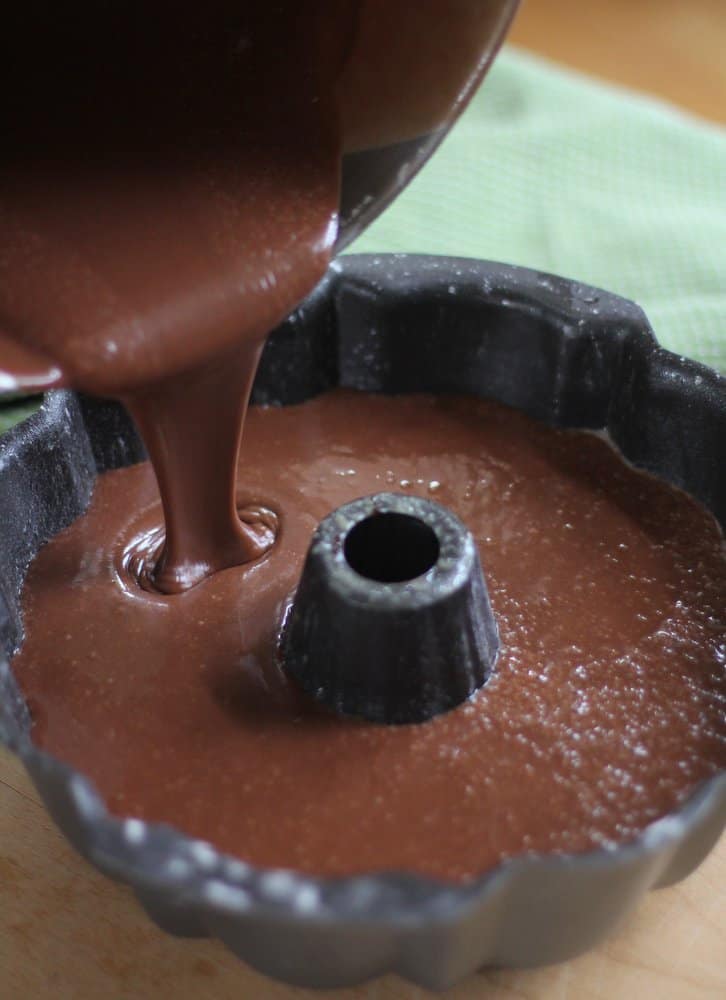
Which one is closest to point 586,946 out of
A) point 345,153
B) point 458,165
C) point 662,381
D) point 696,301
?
point 662,381

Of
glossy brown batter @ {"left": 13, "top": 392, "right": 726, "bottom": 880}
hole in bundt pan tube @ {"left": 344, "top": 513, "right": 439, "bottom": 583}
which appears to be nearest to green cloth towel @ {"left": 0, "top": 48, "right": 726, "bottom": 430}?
glossy brown batter @ {"left": 13, "top": 392, "right": 726, "bottom": 880}

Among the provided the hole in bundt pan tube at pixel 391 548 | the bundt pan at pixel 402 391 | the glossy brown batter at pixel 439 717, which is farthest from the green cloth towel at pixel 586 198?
the hole in bundt pan tube at pixel 391 548

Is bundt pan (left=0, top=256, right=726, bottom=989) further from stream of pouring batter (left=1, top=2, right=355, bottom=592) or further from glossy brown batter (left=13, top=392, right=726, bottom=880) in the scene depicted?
stream of pouring batter (left=1, top=2, right=355, bottom=592)

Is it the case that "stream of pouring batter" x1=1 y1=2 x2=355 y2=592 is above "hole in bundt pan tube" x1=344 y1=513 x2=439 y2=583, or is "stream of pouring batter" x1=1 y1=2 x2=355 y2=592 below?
above

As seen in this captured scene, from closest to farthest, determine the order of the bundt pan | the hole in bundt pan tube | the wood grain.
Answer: the bundt pan < the wood grain < the hole in bundt pan tube

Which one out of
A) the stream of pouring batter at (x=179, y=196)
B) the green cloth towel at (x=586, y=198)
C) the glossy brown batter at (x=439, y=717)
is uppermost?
the stream of pouring batter at (x=179, y=196)

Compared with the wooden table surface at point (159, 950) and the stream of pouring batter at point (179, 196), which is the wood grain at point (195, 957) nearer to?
the wooden table surface at point (159, 950)

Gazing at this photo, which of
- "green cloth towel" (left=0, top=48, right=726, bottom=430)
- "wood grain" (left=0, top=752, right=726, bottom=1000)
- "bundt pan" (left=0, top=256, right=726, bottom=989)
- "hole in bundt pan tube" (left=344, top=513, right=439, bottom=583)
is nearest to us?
"bundt pan" (left=0, top=256, right=726, bottom=989)
